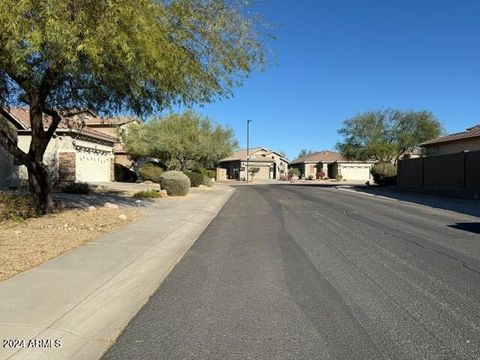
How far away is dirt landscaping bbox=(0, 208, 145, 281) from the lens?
8789 mm

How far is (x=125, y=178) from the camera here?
45.7 m

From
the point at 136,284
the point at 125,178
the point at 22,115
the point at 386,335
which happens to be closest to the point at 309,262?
the point at 136,284

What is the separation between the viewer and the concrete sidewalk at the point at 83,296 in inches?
201

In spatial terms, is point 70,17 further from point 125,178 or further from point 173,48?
point 125,178

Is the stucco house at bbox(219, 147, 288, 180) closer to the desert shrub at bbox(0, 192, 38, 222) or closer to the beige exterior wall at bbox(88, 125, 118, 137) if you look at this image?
the beige exterior wall at bbox(88, 125, 118, 137)

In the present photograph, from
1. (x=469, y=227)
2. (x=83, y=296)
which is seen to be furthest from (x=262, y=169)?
(x=83, y=296)

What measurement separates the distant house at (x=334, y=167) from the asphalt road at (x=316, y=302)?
235 feet

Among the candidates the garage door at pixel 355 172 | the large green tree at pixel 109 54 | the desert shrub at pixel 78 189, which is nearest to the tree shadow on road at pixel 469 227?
the large green tree at pixel 109 54

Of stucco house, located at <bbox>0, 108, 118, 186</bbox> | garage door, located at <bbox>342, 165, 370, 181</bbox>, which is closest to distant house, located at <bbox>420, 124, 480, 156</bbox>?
stucco house, located at <bbox>0, 108, 118, 186</bbox>

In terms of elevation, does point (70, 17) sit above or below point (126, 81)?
above

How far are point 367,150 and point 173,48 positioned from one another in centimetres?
3981

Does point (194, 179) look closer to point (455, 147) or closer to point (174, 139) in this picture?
point (174, 139)

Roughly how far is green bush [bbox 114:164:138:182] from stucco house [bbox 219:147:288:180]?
Answer: 36786mm

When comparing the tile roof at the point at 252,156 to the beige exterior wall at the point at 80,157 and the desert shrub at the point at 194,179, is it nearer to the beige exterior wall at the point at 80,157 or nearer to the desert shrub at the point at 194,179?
the desert shrub at the point at 194,179
